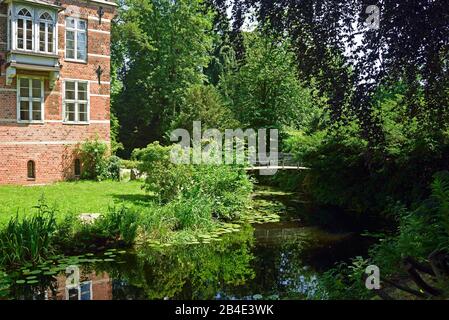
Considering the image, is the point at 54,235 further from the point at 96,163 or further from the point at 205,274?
the point at 96,163

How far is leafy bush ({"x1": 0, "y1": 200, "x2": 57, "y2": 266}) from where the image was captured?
23.6 ft

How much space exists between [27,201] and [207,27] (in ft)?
69.2

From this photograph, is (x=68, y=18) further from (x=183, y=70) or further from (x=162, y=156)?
(x=183, y=70)

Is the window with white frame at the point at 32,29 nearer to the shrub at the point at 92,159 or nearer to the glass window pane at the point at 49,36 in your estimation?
the glass window pane at the point at 49,36

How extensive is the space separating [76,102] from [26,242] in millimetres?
11695

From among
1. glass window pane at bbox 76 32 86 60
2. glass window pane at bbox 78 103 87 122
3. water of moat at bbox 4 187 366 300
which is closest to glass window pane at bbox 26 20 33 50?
glass window pane at bbox 76 32 86 60

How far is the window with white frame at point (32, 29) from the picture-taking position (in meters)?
15.8

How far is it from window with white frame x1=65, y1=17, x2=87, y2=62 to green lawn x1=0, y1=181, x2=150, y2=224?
537cm

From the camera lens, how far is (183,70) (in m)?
30.4

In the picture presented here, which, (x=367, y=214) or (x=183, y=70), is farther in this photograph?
(x=183, y=70)

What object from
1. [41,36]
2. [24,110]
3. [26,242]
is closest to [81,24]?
[41,36]

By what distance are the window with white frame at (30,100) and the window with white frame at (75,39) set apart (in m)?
1.90

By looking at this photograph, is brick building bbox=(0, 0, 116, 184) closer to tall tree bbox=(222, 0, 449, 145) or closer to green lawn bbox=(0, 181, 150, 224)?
green lawn bbox=(0, 181, 150, 224)
